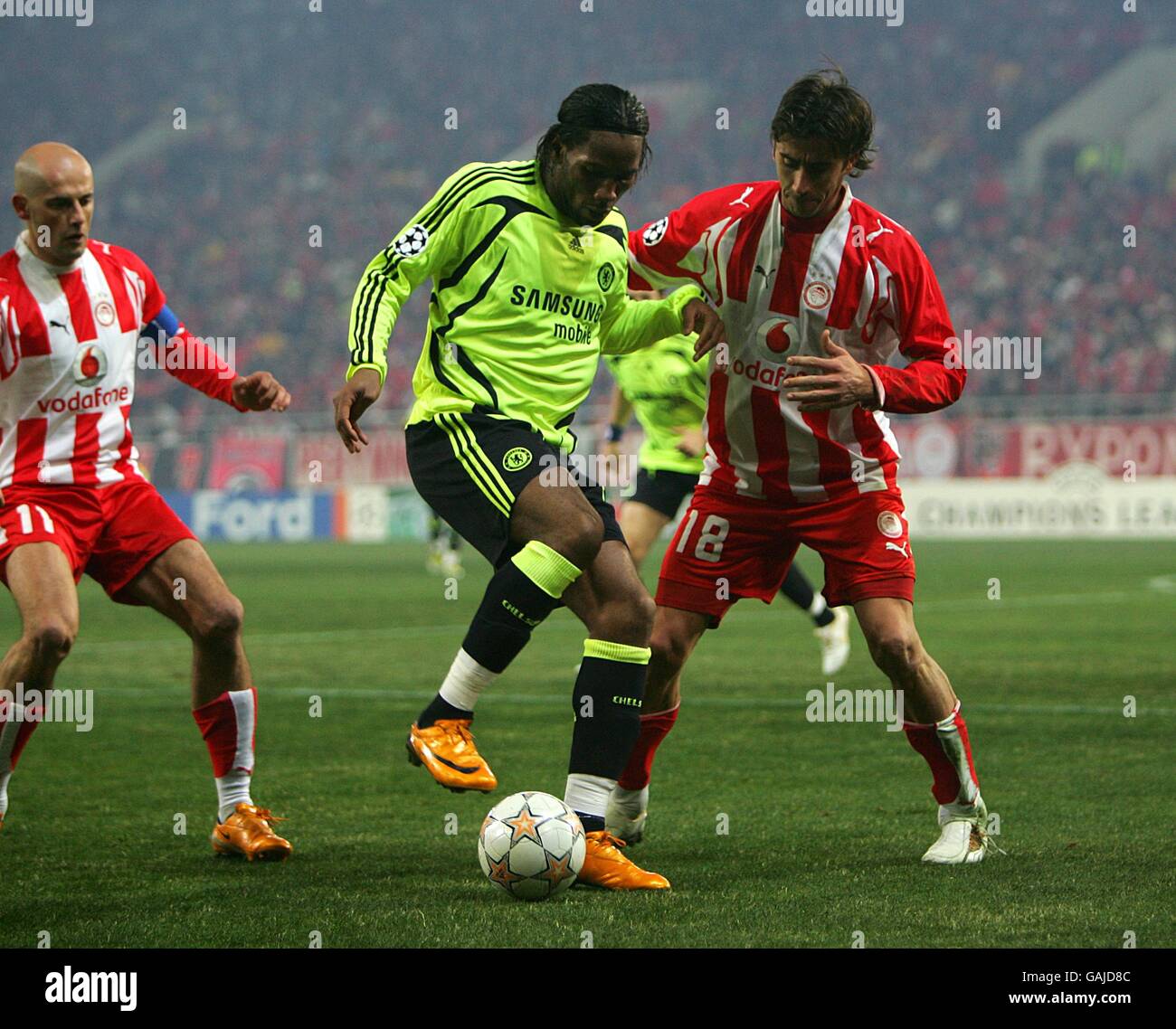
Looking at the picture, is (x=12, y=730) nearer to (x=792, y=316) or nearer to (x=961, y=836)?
(x=792, y=316)

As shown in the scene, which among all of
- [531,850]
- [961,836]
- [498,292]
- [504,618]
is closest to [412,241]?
[498,292]

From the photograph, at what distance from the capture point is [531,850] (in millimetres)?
4559

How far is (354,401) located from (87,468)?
117cm

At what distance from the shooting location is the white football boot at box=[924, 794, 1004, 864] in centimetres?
504

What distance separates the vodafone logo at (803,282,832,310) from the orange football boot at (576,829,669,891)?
171 cm

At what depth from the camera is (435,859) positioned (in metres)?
5.21

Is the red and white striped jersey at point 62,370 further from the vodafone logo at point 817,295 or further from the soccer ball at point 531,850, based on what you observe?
the vodafone logo at point 817,295

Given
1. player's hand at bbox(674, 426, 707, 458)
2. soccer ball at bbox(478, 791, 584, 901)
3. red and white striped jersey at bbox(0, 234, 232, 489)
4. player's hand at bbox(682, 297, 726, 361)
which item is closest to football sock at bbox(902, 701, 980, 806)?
soccer ball at bbox(478, 791, 584, 901)

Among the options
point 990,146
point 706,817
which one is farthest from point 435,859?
point 990,146

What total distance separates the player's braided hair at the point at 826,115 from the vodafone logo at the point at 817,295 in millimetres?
388

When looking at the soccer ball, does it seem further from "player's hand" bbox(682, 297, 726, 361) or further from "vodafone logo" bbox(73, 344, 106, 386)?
"vodafone logo" bbox(73, 344, 106, 386)
